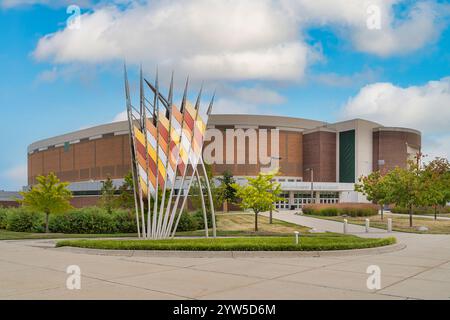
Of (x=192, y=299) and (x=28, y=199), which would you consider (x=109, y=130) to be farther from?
(x=192, y=299)

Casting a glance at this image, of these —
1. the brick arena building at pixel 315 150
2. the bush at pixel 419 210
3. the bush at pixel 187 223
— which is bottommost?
the bush at pixel 419 210

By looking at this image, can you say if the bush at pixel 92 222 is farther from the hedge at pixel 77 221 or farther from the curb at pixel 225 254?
the curb at pixel 225 254

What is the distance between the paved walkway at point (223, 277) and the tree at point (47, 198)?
12482 millimetres

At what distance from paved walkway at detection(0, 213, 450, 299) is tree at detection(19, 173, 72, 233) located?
12.5 m

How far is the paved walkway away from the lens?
8.52 metres

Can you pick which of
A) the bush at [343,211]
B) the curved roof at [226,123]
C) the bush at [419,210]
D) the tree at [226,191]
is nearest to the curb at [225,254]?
the tree at [226,191]

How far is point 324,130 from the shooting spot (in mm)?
86000

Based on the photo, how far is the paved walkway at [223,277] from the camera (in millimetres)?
8523

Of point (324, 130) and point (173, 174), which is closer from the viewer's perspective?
point (173, 174)

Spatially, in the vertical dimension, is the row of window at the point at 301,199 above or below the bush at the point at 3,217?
below

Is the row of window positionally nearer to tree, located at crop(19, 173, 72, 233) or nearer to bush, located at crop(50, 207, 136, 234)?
bush, located at crop(50, 207, 136, 234)
